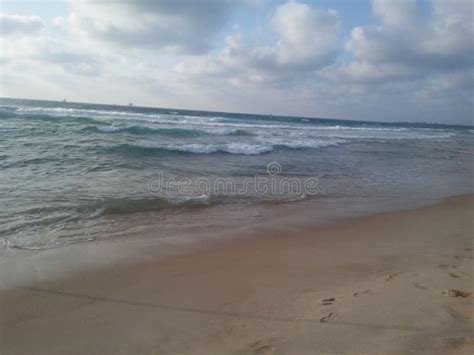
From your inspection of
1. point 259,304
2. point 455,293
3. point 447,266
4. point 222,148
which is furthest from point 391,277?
point 222,148

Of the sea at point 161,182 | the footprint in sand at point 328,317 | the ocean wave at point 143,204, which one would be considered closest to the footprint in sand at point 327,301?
the footprint in sand at point 328,317

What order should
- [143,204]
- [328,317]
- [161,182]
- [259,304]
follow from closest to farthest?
[328,317] → [259,304] → [143,204] → [161,182]

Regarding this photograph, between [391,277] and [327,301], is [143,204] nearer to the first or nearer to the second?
[327,301]

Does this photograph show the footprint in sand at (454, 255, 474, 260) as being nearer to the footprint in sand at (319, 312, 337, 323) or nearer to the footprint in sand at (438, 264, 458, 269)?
the footprint in sand at (438, 264, 458, 269)

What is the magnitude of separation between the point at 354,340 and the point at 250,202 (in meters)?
4.89

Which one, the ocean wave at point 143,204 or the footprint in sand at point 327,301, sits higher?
the ocean wave at point 143,204

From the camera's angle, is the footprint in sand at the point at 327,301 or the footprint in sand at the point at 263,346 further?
the footprint in sand at the point at 327,301

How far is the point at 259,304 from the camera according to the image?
3.03 meters

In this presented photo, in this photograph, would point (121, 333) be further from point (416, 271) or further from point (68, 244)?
point (416, 271)

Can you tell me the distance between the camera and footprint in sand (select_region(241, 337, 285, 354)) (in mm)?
2305

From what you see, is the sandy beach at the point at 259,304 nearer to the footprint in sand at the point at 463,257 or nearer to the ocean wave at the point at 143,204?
the footprint in sand at the point at 463,257

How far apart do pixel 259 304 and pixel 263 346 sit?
674 millimetres

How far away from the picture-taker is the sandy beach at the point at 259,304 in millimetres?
2414

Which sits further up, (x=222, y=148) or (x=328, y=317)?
(x=222, y=148)
